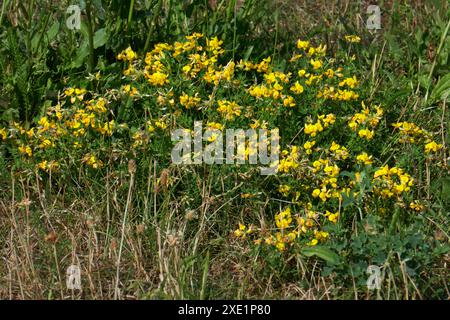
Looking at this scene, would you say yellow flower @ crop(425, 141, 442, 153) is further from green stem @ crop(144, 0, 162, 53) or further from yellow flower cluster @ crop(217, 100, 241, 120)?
green stem @ crop(144, 0, 162, 53)

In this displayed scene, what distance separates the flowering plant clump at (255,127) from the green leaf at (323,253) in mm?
91

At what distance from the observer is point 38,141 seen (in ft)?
11.9

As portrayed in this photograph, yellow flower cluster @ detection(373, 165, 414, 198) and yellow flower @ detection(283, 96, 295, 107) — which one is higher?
yellow flower @ detection(283, 96, 295, 107)

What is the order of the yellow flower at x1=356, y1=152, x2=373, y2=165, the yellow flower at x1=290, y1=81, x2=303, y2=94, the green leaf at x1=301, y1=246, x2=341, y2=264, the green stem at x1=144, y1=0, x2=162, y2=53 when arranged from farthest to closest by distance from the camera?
1. the green stem at x1=144, y1=0, x2=162, y2=53
2. the yellow flower at x1=290, y1=81, x2=303, y2=94
3. the yellow flower at x1=356, y1=152, x2=373, y2=165
4. the green leaf at x1=301, y1=246, x2=341, y2=264

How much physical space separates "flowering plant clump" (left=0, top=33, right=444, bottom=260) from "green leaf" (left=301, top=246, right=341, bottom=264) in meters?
0.09

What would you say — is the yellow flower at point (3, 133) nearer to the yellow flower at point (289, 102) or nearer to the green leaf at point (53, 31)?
the green leaf at point (53, 31)

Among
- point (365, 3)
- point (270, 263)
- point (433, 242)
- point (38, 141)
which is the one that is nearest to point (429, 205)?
point (433, 242)

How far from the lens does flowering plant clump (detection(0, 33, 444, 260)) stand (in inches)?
132

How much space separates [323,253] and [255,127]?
2.24 ft

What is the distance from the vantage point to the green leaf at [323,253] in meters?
3.02

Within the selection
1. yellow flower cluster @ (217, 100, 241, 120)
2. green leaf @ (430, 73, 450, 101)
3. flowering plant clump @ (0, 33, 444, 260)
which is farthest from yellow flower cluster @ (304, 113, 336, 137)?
green leaf @ (430, 73, 450, 101)

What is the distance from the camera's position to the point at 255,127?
3.52 metres

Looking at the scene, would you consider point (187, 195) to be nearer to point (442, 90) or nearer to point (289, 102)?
point (289, 102)

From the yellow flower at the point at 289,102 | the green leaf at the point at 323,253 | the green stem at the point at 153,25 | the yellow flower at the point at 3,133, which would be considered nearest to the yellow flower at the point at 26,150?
the yellow flower at the point at 3,133
